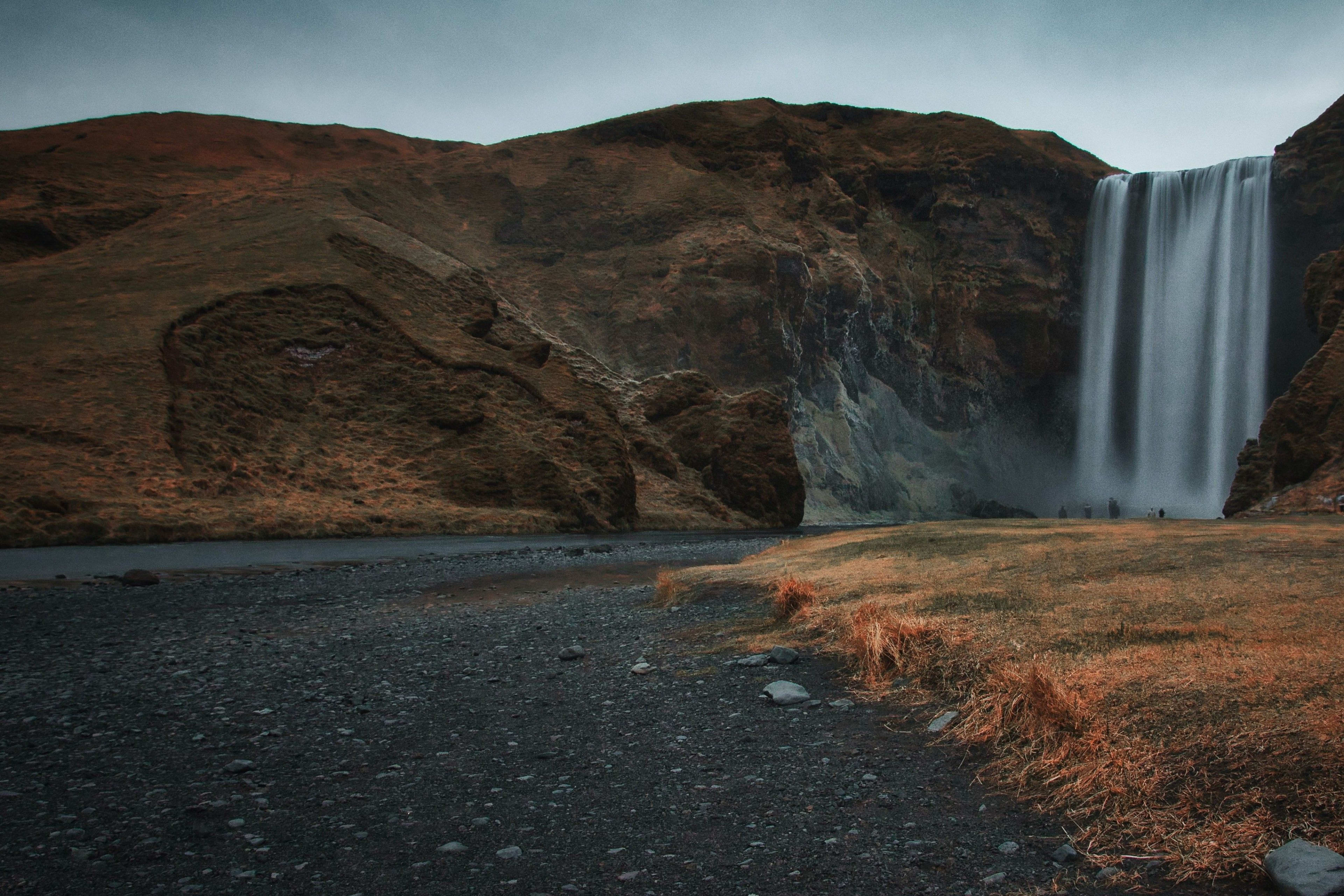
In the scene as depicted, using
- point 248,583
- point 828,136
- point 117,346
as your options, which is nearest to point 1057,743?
point 248,583

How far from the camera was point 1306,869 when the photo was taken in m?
2.95

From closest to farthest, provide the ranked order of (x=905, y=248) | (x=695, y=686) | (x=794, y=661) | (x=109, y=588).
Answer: (x=695, y=686)
(x=794, y=661)
(x=109, y=588)
(x=905, y=248)

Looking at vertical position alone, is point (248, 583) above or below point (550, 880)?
below

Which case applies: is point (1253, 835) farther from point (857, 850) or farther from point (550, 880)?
point (550, 880)

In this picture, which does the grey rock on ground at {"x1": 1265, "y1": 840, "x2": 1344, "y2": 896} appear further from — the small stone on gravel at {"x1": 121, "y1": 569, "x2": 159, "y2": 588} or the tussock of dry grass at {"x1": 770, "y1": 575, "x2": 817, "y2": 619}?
the small stone on gravel at {"x1": 121, "y1": 569, "x2": 159, "y2": 588}

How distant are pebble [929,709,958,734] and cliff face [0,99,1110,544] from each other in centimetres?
2229

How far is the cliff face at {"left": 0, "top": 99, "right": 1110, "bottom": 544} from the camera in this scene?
95.3 feet

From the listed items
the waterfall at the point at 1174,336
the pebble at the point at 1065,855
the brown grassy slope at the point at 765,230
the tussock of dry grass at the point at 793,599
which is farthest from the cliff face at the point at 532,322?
the pebble at the point at 1065,855

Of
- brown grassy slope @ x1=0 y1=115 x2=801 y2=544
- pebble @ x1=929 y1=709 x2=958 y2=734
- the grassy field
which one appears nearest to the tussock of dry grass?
the grassy field

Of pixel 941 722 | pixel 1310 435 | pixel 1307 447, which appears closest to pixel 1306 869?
pixel 941 722

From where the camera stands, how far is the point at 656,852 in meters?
3.72

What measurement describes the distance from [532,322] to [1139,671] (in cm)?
5470

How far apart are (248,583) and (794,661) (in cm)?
1070

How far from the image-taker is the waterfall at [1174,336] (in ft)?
228
